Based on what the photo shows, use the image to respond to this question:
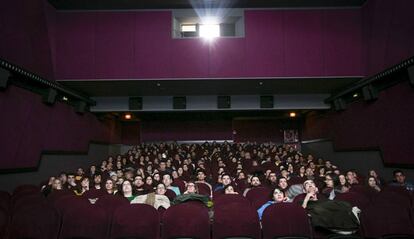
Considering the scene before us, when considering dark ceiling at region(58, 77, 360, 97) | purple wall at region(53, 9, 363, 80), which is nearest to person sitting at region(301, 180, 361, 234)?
purple wall at region(53, 9, 363, 80)

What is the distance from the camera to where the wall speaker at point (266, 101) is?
1081 centimetres

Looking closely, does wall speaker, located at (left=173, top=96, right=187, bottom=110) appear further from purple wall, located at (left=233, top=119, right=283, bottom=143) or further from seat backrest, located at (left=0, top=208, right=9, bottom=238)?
seat backrest, located at (left=0, top=208, right=9, bottom=238)

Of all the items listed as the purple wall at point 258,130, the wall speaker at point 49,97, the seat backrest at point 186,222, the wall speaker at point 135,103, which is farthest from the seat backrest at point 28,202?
the purple wall at point 258,130

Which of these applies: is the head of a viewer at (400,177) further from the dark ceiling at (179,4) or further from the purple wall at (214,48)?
the dark ceiling at (179,4)

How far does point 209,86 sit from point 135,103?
297cm

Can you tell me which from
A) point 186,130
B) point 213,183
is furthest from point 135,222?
point 186,130

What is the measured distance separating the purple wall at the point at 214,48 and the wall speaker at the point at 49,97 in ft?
3.53

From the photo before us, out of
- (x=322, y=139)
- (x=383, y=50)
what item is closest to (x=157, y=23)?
(x=383, y=50)

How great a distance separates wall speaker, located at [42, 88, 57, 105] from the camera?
7.56 m

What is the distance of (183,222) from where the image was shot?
324 centimetres

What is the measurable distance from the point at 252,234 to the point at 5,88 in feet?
17.7

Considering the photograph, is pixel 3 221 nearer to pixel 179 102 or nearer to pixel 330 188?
pixel 330 188

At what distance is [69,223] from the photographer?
3316mm

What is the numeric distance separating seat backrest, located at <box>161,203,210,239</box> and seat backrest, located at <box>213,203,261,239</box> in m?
0.12
